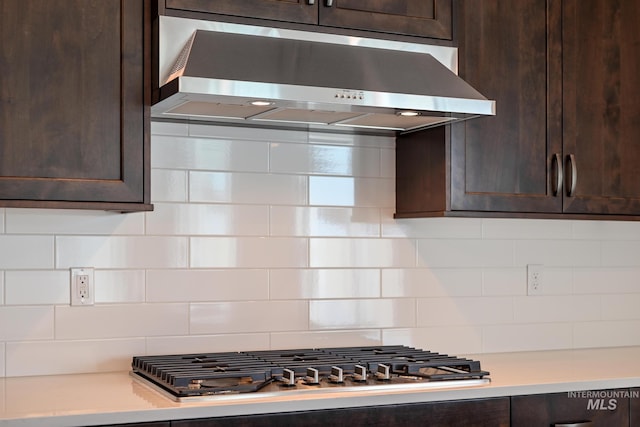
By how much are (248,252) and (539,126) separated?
104 centimetres

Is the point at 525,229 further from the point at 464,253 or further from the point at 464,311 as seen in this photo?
the point at 464,311

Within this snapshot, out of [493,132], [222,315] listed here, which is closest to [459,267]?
[493,132]

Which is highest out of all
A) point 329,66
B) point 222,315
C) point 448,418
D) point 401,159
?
point 329,66

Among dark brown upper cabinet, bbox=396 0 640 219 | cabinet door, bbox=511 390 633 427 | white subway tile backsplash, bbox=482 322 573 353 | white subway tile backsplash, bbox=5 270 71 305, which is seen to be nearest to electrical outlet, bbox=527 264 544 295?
white subway tile backsplash, bbox=482 322 573 353

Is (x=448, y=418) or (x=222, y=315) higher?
(x=222, y=315)

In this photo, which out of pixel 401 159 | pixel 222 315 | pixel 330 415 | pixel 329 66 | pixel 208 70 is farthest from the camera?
pixel 401 159

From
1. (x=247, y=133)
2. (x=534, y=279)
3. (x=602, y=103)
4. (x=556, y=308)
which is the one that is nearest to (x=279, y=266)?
(x=247, y=133)

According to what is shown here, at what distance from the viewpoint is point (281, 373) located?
8.04ft

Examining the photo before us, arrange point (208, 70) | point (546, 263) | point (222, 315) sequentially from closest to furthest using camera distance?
point (208, 70)
point (222, 315)
point (546, 263)

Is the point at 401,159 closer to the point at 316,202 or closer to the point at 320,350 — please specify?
the point at 316,202

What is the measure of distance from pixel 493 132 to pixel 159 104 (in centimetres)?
109

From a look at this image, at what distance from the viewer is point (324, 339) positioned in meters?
3.04

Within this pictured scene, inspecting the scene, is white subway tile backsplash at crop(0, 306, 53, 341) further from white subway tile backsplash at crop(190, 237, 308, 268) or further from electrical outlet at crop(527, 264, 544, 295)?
electrical outlet at crop(527, 264, 544, 295)

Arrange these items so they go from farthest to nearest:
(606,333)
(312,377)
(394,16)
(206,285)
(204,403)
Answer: (606,333) < (206,285) < (394,16) < (312,377) < (204,403)
